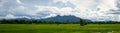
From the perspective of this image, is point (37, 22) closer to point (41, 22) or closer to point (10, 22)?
point (41, 22)

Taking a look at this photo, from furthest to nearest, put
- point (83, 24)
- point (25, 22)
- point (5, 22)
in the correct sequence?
point (25, 22)
point (5, 22)
point (83, 24)

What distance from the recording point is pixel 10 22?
3212 centimetres

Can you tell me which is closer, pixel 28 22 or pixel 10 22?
pixel 10 22

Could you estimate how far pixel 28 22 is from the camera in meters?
34.6

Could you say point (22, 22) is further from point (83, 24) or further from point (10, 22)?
point (83, 24)

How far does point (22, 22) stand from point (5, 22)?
3138mm

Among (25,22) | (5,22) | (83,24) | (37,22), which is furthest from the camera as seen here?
(37,22)

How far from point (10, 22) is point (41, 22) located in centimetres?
601

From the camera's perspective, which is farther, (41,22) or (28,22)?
(41,22)

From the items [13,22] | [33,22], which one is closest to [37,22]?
[33,22]

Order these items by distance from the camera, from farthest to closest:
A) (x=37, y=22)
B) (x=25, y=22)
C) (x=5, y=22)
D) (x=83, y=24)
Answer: (x=37, y=22), (x=25, y=22), (x=5, y=22), (x=83, y=24)

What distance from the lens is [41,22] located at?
1468 inches

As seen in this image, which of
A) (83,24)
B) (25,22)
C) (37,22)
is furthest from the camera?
(37,22)

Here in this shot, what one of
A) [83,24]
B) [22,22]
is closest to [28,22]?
[22,22]
